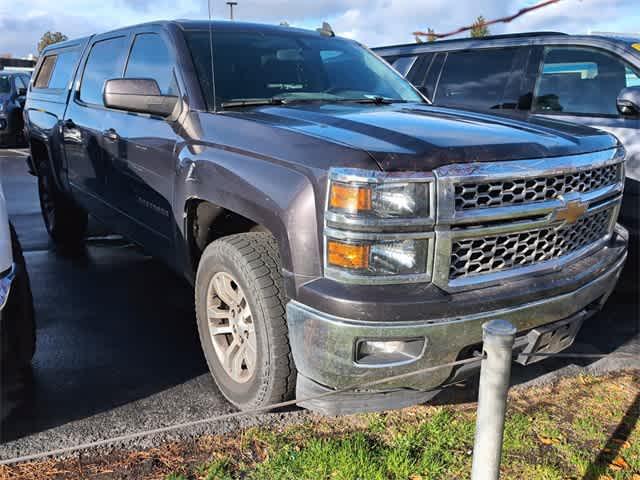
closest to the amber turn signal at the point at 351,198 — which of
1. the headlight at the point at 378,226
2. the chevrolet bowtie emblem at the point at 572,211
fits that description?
the headlight at the point at 378,226

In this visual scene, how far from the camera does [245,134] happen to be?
2.79 metres

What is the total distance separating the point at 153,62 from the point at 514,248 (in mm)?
2527

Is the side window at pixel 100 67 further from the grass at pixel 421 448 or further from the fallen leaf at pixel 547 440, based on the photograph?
the fallen leaf at pixel 547 440

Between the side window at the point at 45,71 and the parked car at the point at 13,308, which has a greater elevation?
the side window at the point at 45,71

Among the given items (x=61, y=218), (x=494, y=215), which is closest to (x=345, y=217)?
(x=494, y=215)

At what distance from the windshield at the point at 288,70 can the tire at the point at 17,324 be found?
1314 millimetres

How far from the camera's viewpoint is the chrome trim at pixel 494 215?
7.38 ft

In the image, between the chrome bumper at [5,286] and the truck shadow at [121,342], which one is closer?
the chrome bumper at [5,286]

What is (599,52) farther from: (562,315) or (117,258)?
(117,258)

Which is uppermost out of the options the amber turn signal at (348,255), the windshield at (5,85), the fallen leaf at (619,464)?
the amber turn signal at (348,255)

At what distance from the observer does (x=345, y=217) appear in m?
2.21

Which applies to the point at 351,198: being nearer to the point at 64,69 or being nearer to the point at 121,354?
the point at 121,354

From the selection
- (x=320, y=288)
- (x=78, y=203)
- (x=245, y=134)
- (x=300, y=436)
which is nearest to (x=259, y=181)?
(x=245, y=134)

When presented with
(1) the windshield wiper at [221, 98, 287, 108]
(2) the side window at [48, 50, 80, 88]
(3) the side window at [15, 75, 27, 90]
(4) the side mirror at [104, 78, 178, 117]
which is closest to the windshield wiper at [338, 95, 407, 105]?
(1) the windshield wiper at [221, 98, 287, 108]
